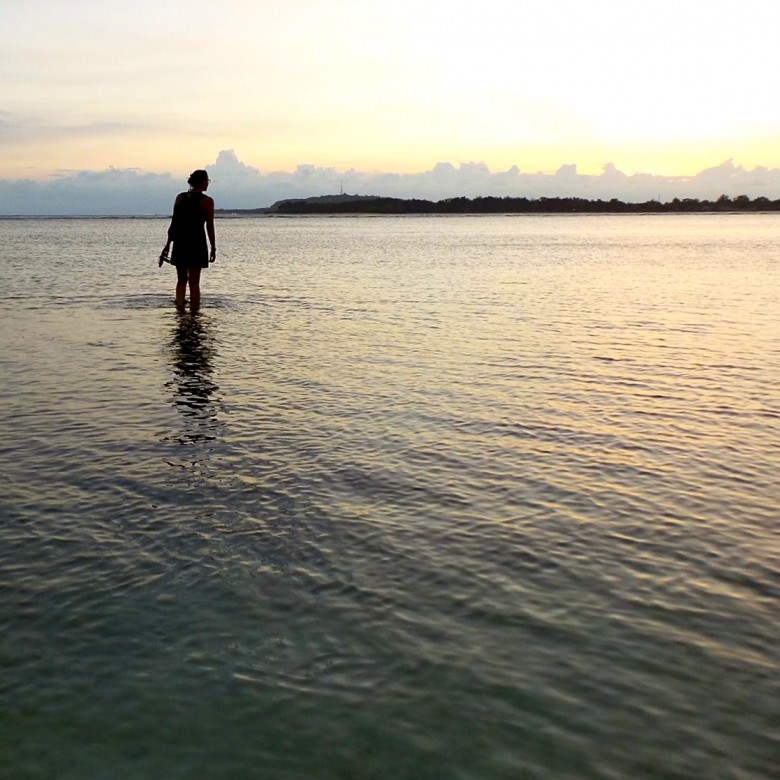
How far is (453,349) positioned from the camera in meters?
16.6

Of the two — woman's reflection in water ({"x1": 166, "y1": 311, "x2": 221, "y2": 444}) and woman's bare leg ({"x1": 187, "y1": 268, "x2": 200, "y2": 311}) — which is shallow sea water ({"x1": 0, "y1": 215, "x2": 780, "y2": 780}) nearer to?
woman's reflection in water ({"x1": 166, "y1": 311, "x2": 221, "y2": 444})

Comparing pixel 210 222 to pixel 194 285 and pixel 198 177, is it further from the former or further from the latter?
pixel 194 285

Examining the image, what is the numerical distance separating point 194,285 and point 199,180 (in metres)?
3.37

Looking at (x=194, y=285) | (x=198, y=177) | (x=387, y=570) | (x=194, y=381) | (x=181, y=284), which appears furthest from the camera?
(x=181, y=284)

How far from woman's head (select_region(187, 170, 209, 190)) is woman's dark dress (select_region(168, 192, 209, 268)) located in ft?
1.33

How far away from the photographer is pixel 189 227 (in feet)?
64.8

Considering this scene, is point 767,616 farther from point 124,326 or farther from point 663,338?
point 124,326

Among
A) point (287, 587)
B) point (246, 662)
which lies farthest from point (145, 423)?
point (246, 662)

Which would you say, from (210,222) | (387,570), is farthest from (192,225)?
(387,570)

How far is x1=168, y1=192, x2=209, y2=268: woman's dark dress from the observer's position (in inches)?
776

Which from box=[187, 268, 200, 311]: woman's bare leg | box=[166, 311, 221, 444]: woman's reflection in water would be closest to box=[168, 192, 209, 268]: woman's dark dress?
box=[187, 268, 200, 311]: woman's bare leg

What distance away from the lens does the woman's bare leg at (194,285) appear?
2125cm

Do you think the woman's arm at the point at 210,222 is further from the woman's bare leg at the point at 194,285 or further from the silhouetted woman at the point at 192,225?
the woman's bare leg at the point at 194,285

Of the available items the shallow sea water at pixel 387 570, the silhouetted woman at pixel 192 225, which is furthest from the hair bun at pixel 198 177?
the shallow sea water at pixel 387 570
